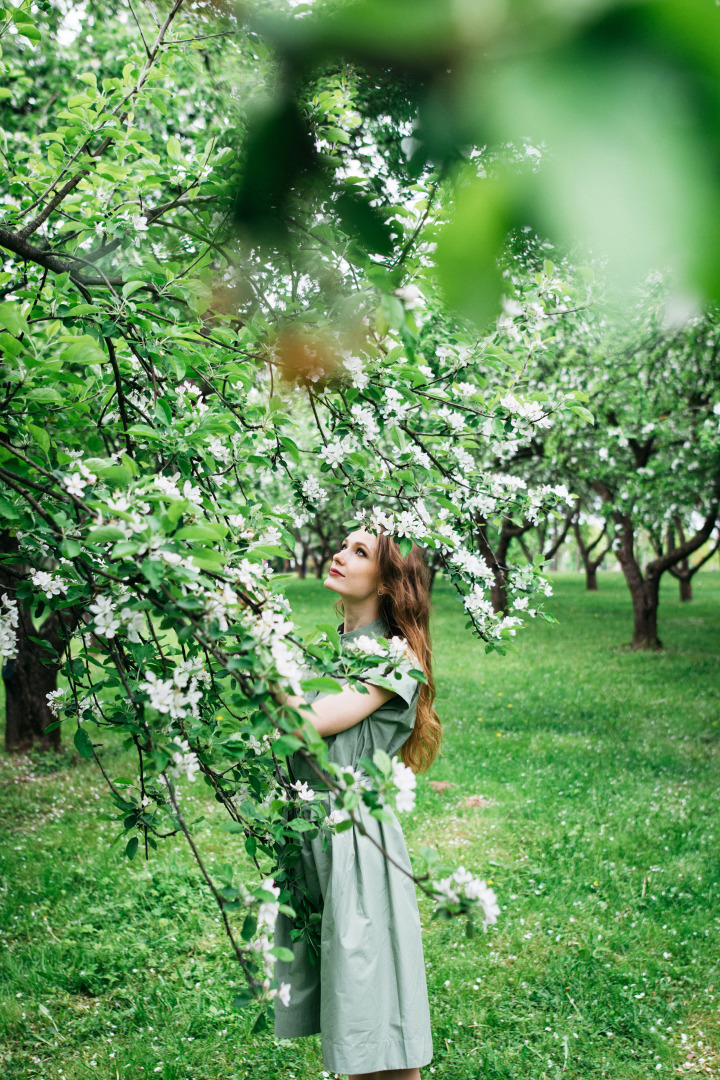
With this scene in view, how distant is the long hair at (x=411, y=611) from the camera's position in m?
2.63

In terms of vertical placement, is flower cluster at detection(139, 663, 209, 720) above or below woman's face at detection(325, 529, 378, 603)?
below

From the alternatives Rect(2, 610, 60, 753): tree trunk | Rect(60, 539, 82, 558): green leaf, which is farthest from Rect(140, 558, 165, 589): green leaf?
Rect(2, 610, 60, 753): tree trunk

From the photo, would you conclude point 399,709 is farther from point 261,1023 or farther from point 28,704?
point 28,704

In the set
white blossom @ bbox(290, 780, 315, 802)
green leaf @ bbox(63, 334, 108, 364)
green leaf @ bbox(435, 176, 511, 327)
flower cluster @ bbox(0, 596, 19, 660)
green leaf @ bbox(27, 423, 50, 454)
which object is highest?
green leaf @ bbox(63, 334, 108, 364)

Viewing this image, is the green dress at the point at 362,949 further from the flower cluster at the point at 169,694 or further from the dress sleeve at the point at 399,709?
the flower cluster at the point at 169,694

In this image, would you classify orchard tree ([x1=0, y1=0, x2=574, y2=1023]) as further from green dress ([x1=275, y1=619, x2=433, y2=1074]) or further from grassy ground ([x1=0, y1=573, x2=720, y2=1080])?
grassy ground ([x1=0, y1=573, x2=720, y2=1080])

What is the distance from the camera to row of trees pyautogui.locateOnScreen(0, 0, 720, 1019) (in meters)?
0.42

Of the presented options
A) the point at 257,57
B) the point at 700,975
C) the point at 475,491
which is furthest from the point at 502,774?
the point at 257,57

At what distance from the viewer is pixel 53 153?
2.55 meters

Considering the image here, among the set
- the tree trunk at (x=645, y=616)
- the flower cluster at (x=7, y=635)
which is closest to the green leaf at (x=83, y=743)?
the flower cluster at (x=7, y=635)

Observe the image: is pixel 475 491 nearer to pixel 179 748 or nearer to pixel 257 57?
→ pixel 179 748

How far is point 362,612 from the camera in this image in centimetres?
275

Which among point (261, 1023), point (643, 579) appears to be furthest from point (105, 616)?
point (643, 579)

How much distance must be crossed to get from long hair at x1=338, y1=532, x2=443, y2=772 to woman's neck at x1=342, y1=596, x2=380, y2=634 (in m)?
0.02
